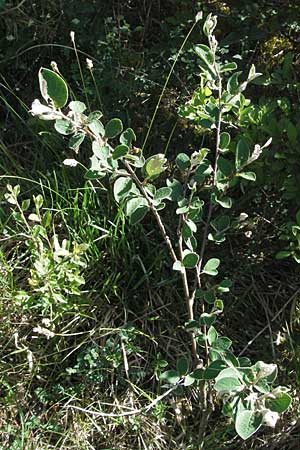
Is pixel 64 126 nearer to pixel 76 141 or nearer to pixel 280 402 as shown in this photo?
pixel 76 141

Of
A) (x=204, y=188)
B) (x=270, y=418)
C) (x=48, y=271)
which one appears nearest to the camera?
(x=270, y=418)

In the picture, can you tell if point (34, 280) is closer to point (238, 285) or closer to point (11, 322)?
point (11, 322)

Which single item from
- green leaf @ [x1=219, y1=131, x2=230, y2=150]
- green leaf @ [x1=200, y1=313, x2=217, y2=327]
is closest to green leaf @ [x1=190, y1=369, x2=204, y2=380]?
green leaf @ [x1=200, y1=313, x2=217, y2=327]

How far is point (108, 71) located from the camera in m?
2.31

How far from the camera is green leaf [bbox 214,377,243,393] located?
1432mm

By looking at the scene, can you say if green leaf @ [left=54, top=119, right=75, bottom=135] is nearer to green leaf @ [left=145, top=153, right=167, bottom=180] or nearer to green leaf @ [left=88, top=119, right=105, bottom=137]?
green leaf @ [left=88, top=119, right=105, bottom=137]

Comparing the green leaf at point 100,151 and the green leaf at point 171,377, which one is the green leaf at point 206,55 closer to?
the green leaf at point 100,151

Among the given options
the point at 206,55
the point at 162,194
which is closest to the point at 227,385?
the point at 162,194

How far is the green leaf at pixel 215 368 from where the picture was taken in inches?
Result: 61.7

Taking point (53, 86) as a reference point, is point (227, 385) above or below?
below

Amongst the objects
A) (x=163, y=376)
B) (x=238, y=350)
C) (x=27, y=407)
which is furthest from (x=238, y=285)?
(x=27, y=407)

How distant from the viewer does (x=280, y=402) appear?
1414 mm

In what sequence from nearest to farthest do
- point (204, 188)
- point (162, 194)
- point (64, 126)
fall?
point (64, 126)
point (162, 194)
point (204, 188)

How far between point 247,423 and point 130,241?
2.86 ft
